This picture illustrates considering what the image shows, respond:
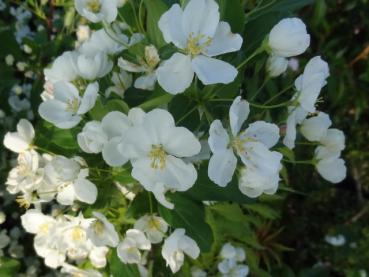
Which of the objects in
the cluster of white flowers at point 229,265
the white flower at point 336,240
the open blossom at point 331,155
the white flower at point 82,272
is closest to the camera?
the open blossom at point 331,155

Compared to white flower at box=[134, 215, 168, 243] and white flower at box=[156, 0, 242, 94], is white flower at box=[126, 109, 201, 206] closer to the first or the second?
white flower at box=[156, 0, 242, 94]

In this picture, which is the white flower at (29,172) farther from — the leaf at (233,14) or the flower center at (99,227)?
the leaf at (233,14)

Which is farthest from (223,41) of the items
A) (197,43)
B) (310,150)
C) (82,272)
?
(310,150)

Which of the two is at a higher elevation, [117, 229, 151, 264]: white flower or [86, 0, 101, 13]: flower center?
[86, 0, 101, 13]: flower center

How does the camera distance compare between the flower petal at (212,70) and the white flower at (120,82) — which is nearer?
the flower petal at (212,70)

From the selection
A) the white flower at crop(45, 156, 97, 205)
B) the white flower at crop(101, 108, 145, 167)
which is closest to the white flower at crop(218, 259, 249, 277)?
the white flower at crop(45, 156, 97, 205)

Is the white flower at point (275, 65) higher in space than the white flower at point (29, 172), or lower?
higher

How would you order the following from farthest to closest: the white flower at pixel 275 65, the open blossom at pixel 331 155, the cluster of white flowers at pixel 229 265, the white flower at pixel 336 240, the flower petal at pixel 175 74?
the white flower at pixel 336 240
the cluster of white flowers at pixel 229 265
the open blossom at pixel 331 155
the white flower at pixel 275 65
the flower petal at pixel 175 74

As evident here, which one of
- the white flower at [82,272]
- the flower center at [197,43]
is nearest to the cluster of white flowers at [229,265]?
the white flower at [82,272]
